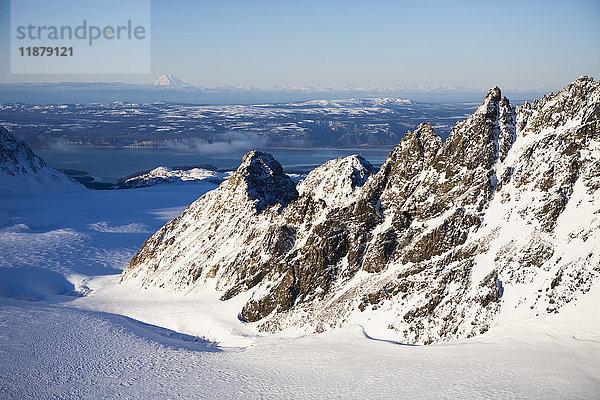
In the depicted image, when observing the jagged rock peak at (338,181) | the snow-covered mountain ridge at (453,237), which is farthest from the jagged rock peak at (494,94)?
the jagged rock peak at (338,181)

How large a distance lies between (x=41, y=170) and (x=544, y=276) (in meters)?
172

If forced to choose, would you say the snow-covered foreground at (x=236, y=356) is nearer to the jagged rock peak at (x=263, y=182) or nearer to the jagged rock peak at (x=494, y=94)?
the jagged rock peak at (x=263, y=182)

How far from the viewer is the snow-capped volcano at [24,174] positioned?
152 metres

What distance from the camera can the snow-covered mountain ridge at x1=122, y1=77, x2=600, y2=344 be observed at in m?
34.5

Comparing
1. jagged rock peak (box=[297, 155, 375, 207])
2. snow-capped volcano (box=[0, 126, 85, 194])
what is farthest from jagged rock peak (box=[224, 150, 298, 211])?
snow-capped volcano (box=[0, 126, 85, 194])

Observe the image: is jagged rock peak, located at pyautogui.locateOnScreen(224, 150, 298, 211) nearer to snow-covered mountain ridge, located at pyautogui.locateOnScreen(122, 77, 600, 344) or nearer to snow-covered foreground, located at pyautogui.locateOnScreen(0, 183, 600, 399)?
snow-covered mountain ridge, located at pyautogui.locateOnScreen(122, 77, 600, 344)

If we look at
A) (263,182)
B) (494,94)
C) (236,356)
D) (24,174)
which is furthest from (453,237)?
(24,174)

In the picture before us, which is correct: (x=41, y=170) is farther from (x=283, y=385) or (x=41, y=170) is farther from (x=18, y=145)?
(x=283, y=385)

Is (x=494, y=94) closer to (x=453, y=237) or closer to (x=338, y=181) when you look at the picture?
(x=453, y=237)

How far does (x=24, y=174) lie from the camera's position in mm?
158875

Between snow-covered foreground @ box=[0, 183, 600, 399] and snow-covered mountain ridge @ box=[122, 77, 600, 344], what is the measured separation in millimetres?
2181

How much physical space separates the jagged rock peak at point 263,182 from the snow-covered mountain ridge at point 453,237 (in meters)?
9.17

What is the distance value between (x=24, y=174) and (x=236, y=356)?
148975mm

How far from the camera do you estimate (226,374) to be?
34875 mm
